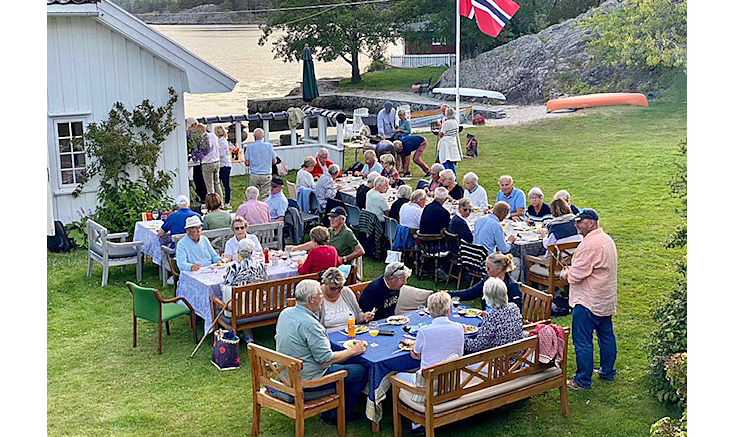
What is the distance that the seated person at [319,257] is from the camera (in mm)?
10617

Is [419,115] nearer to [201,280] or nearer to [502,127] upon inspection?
[502,127]

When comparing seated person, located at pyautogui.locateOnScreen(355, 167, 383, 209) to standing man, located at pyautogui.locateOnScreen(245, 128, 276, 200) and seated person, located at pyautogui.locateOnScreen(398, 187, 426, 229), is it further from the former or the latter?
standing man, located at pyautogui.locateOnScreen(245, 128, 276, 200)

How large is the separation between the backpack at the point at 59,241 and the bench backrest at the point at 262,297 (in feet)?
20.0

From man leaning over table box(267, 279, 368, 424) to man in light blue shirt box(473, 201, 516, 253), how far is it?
12.5ft

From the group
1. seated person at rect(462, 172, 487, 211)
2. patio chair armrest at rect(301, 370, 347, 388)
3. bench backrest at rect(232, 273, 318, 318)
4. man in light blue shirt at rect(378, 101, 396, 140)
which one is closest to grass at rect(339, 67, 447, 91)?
man in light blue shirt at rect(378, 101, 396, 140)

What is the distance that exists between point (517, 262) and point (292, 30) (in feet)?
121

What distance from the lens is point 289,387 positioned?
25.8 ft

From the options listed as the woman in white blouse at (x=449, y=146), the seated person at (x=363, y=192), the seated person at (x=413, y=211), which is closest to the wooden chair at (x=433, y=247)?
the seated person at (x=413, y=211)

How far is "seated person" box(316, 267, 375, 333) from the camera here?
8.73 m

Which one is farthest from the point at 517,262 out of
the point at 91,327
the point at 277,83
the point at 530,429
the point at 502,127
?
the point at 277,83

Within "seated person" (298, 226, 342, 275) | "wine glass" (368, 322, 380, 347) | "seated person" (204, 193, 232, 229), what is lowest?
"wine glass" (368, 322, 380, 347)

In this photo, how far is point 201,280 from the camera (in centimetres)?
1062

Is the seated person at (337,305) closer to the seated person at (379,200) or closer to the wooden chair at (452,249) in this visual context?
the wooden chair at (452,249)

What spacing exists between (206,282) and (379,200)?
12.7 feet
